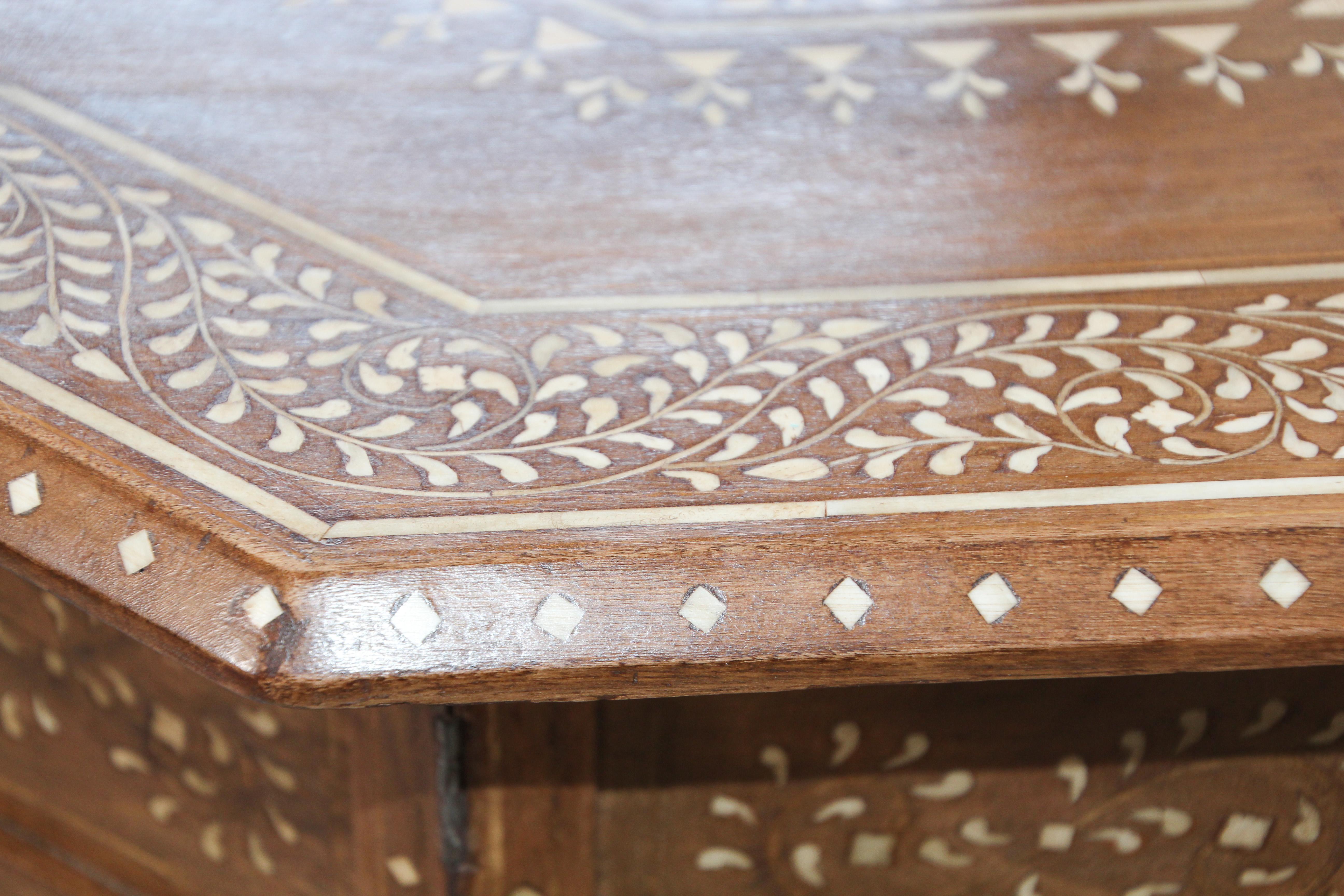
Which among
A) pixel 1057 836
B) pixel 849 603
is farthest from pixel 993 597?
pixel 1057 836

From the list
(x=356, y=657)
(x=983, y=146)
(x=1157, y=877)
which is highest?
(x=983, y=146)

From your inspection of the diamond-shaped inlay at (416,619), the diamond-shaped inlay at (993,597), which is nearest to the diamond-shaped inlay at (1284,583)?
the diamond-shaped inlay at (993,597)

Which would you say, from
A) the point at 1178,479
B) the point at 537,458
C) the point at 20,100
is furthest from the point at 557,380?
the point at 20,100

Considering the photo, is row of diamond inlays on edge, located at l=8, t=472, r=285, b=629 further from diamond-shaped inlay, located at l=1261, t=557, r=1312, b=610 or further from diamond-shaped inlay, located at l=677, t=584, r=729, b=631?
diamond-shaped inlay, located at l=1261, t=557, r=1312, b=610

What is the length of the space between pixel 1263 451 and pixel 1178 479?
0.19 ft

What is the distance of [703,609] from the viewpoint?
59cm

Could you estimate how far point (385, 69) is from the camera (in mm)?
992

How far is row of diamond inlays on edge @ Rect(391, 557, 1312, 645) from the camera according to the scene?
577 millimetres

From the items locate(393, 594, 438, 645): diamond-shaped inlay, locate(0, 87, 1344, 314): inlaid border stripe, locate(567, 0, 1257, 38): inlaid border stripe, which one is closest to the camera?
locate(393, 594, 438, 645): diamond-shaped inlay

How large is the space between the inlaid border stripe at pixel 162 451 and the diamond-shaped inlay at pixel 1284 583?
0.44 m

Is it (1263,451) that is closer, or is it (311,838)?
(1263,451)

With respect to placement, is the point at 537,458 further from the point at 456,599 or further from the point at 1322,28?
the point at 1322,28

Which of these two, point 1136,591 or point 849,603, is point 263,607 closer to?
point 849,603

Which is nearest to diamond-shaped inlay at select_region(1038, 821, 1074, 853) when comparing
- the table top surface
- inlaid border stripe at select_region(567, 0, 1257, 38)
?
the table top surface
